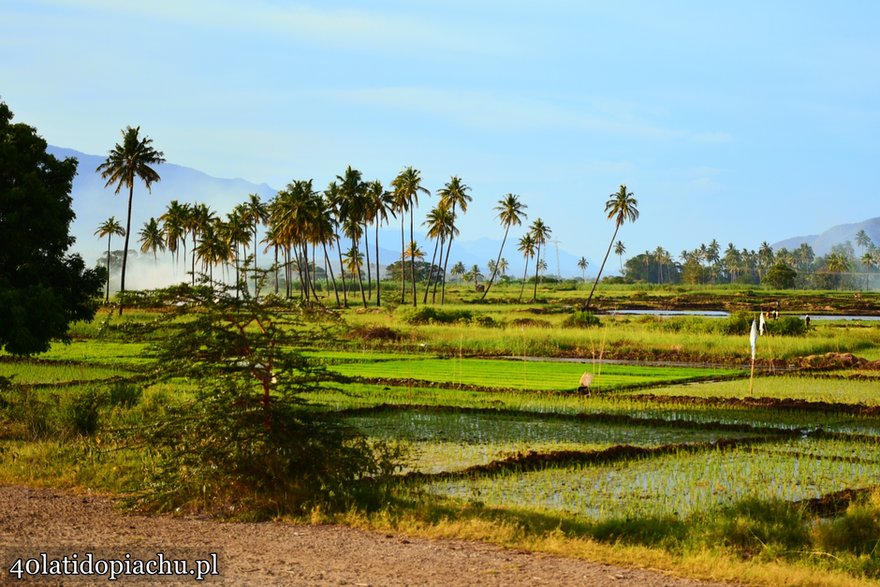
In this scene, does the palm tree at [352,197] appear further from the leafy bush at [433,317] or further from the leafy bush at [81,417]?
the leafy bush at [81,417]

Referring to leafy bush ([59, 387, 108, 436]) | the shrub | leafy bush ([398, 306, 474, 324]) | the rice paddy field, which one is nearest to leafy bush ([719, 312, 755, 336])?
the rice paddy field

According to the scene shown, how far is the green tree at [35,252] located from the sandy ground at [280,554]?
6.50 metres

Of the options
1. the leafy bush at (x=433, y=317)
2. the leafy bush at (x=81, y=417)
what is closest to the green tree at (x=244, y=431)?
the leafy bush at (x=81, y=417)

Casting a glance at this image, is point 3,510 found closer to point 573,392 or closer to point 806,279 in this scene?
point 573,392

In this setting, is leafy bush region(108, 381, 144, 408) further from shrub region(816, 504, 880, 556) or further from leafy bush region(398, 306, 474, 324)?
leafy bush region(398, 306, 474, 324)

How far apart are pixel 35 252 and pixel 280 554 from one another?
36.9 feet

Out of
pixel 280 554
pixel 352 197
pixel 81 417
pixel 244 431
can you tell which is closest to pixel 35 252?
pixel 81 417

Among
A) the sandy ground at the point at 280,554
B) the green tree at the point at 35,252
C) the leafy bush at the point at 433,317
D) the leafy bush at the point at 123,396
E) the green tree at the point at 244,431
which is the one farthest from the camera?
the leafy bush at the point at 433,317

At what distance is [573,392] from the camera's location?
25188 mm

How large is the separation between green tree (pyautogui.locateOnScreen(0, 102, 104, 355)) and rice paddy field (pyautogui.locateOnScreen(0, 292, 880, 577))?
4.54ft

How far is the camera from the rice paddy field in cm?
1277

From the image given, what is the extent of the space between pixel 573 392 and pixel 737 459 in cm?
974

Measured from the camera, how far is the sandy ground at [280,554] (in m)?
8.09

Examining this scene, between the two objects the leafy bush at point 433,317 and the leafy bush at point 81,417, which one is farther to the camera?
the leafy bush at point 433,317
